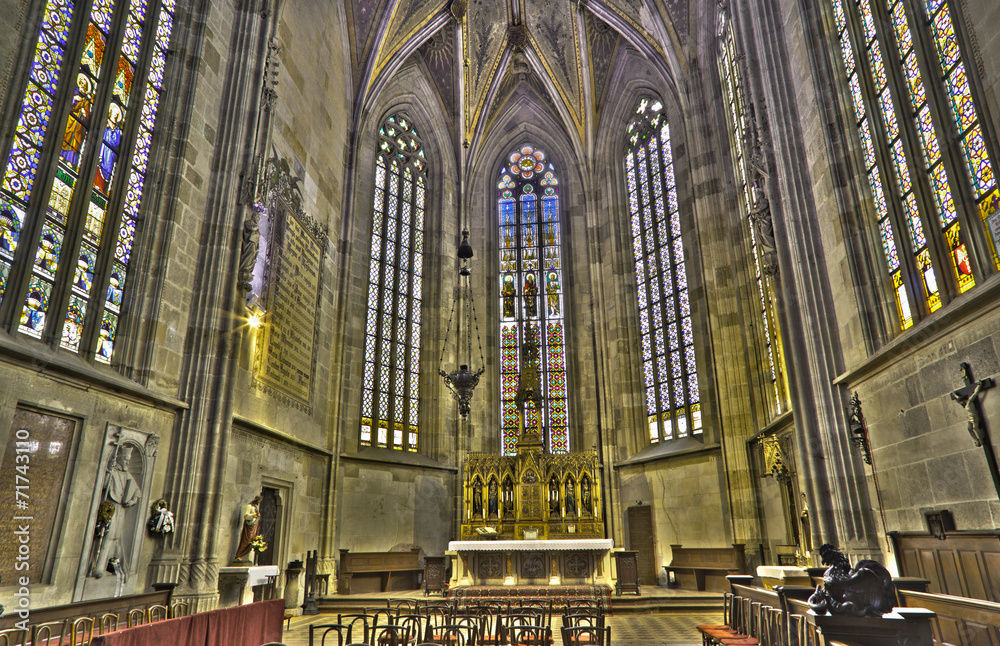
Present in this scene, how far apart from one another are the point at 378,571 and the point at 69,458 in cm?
875

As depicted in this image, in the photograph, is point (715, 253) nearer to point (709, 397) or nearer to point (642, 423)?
point (709, 397)

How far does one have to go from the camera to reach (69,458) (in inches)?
297

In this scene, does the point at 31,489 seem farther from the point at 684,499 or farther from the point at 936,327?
the point at 684,499

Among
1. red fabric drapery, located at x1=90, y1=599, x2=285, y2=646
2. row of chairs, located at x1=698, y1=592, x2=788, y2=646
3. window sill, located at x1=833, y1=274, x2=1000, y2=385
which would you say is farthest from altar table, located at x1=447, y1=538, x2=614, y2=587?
window sill, located at x1=833, y1=274, x2=1000, y2=385

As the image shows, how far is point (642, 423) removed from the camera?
1748 cm

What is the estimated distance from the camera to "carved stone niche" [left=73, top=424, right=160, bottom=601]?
7.72m

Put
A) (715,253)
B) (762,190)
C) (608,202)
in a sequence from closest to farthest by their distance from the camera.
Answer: (762,190) → (715,253) → (608,202)

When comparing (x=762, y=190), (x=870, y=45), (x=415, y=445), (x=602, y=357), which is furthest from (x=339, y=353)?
(x=870, y=45)

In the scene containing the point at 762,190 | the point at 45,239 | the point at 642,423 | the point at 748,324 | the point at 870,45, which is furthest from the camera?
the point at 642,423

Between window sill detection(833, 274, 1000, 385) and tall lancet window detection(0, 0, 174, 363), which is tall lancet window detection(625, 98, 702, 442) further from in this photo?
tall lancet window detection(0, 0, 174, 363)

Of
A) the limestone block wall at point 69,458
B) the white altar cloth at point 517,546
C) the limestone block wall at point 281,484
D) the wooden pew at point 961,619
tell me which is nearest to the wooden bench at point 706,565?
the white altar cloth at point 517,546

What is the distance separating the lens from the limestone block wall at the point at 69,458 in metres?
6.78

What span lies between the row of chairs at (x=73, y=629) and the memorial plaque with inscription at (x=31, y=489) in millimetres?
885

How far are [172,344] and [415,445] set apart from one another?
29.5 ft
